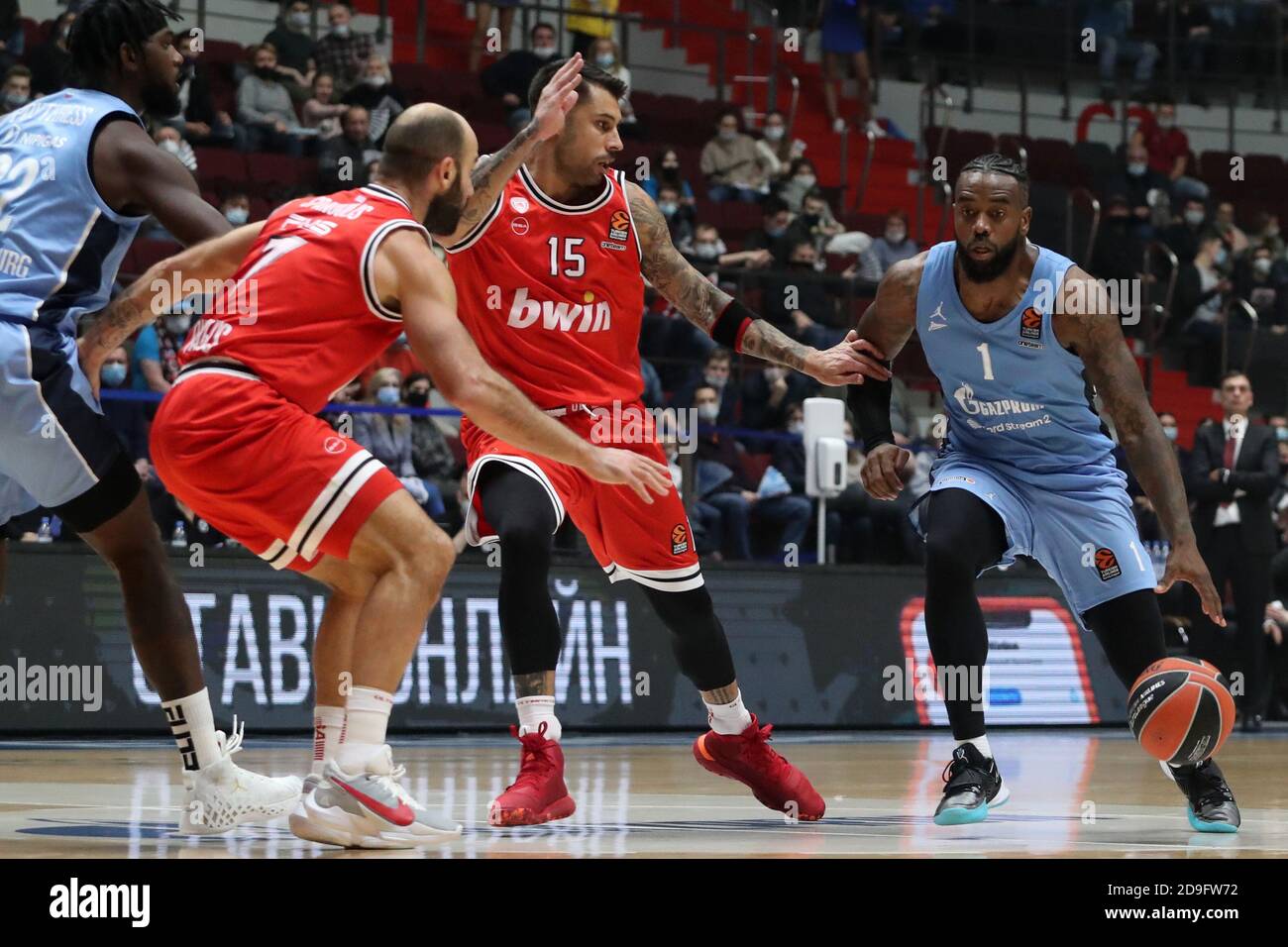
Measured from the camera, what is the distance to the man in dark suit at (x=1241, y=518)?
1230 cm

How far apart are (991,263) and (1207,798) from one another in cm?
180

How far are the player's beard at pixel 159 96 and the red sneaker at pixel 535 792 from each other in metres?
2.16

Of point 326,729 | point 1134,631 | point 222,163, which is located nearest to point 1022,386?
point 1134,631

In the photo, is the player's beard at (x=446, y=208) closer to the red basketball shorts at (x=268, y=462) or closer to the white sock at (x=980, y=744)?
the red basketball shorts at (x=268, y=462)

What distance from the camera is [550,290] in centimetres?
601

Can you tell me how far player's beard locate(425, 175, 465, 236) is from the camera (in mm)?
4934

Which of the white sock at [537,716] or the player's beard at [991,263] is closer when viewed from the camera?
the white sock at [537,716]

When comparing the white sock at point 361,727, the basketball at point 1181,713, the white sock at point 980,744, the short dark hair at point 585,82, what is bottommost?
the white sock at point 980,744

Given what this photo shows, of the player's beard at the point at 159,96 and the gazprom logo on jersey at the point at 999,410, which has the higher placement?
the player's beard at the point at 159,96

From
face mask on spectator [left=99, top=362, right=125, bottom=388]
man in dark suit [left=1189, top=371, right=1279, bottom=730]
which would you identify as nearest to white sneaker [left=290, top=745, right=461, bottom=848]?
face mask on spectator [left=99, top=362, right=125, bottom=388]

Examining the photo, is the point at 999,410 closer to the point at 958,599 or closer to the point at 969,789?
the point at 958,599

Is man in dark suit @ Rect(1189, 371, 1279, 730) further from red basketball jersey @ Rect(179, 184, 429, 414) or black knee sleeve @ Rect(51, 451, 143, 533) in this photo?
black knee sleeve @ Rect(51, 451, 143, 533)

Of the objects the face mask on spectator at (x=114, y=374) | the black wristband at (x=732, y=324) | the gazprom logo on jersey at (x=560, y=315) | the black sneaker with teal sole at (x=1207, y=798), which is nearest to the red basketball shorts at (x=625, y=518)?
the gazprom logo on jersey at (x=560, y=315)

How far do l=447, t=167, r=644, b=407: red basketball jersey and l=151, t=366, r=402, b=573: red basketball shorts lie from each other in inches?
57.4
